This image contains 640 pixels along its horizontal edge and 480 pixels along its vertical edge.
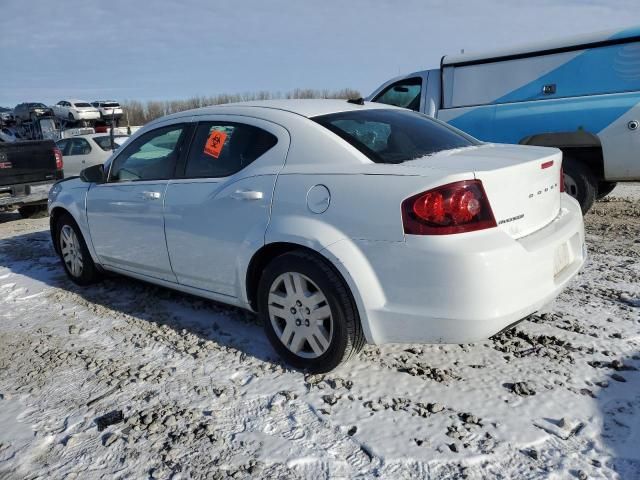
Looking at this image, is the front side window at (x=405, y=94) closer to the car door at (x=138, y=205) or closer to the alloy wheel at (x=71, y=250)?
the car door at (x=138, y=205)

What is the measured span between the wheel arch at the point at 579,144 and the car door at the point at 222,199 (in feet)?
14.2

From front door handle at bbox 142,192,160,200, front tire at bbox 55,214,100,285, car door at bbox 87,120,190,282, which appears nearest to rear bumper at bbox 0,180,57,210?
front tire at bbox 55,214,100,285

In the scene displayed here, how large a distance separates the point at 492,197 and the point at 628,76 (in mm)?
4509

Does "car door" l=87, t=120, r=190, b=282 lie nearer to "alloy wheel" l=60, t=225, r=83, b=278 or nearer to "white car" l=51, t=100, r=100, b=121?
"alloy wheel" l=60, t=225, r=83, b=278

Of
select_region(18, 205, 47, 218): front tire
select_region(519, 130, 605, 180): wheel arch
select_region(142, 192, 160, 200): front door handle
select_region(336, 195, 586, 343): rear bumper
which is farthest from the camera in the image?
select_region(18, 205, 47, 218): front tire

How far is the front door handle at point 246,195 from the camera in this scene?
3.25 m

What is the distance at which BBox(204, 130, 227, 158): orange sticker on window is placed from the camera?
11.9 ft

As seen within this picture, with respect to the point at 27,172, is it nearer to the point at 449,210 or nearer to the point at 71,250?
the point at 71,250

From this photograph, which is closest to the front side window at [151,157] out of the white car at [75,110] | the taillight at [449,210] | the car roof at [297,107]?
the car roof at [297,107]

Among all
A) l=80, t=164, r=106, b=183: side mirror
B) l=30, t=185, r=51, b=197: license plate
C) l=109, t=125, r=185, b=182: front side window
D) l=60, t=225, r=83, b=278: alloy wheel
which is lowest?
l=60, t=225, r=83, b=278: alloy wheel

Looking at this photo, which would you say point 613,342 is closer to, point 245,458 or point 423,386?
point 423,386

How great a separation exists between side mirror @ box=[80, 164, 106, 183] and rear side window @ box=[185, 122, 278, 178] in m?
1.26

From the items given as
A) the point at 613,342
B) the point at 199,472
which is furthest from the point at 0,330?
the point at 613,342

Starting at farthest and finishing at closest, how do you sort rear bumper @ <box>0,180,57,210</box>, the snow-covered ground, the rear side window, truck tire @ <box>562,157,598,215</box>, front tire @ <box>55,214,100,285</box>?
rear bumper @ <box>0,180,57,210</box>, truck tire @ <box>562,157,598,215</box>, front tire @ <box>55,214,100,285</box>, the rear side window, the snow-covered ground
